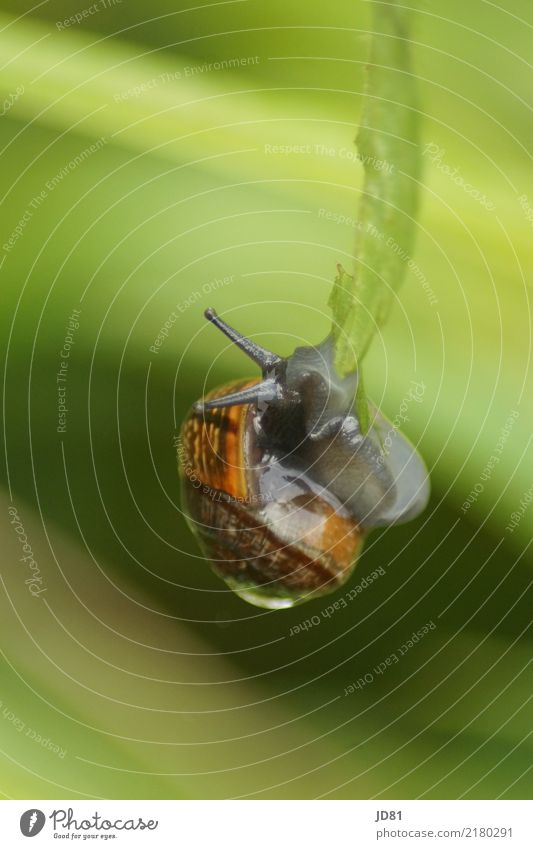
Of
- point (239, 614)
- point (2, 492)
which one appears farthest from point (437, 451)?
point (2, 492)

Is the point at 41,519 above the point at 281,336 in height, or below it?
below
